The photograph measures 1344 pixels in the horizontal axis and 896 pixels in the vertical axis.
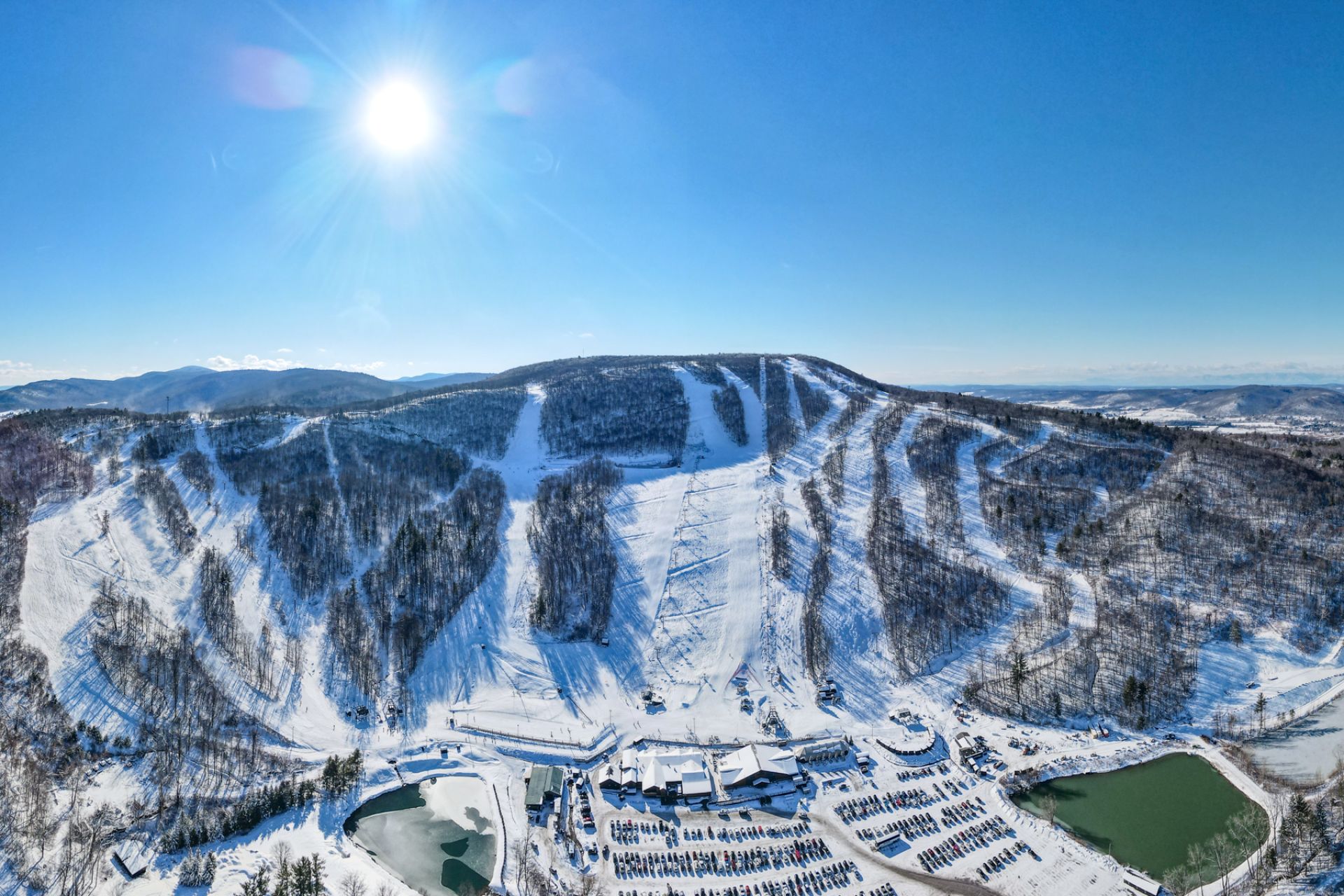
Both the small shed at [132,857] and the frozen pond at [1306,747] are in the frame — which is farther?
the frozen pond at [1306,747]

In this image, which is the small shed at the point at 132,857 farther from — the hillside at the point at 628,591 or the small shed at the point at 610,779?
the small shed at the point at 610,779

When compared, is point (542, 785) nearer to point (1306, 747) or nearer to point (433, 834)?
point (433, 834)

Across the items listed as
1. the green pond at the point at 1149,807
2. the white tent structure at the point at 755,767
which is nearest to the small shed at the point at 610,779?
the white tent structure at the point at 755,767

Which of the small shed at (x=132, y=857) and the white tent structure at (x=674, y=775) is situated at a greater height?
the small shed at (x=132, y=857)

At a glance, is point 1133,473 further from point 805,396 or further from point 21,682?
point 21,682

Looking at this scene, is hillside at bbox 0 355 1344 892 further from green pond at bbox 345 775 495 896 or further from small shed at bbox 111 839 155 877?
green pond at bbox 345 775 495 896

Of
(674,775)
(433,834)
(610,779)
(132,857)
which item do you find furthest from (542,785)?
(132,857)
